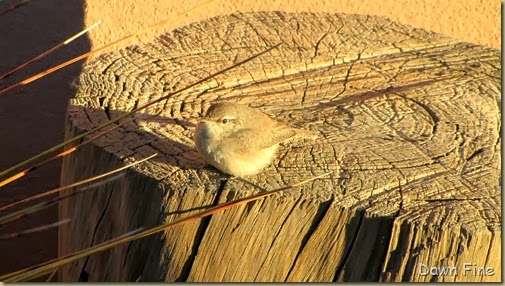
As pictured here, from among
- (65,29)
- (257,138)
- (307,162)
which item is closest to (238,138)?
(257,138)

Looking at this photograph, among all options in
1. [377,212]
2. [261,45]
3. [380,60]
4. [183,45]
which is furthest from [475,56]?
[377,212]

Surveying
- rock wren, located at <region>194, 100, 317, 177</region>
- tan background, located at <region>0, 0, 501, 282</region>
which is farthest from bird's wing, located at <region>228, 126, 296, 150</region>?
tan background, located at <region>0, 0, 501, 282</region>

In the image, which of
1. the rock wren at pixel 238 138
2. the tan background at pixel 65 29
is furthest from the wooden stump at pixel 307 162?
the tan background at pixel 65 29

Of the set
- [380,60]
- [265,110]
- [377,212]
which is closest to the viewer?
[377,212]

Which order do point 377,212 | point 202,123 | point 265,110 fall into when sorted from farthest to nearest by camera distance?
point 265,110
point 202,123
point 377,212

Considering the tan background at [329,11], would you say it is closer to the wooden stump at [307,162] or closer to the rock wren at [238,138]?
the wooden stump at [307,162]

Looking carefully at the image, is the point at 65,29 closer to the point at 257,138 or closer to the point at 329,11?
the point at 329,11

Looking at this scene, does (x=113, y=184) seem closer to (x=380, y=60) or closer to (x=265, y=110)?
(x=265, y=110)
